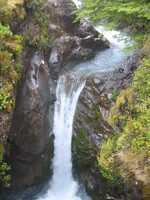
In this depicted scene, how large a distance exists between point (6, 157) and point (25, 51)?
443 centimetres

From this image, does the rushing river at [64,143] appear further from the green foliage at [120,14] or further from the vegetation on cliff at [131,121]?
the vegetation on cliff at [131,121]

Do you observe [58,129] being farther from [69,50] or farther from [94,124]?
[69,50]

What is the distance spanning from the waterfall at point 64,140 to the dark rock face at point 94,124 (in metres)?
0.44

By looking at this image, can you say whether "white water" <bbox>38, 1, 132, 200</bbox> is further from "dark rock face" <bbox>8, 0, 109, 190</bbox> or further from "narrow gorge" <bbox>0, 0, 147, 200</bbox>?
"dark rock face" <bbox>8, 0, 109, 190</bbox>

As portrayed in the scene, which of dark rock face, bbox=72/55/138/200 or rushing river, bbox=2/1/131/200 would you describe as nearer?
dark rock face, bbox=72/55/138/200

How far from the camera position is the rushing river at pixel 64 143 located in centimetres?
879

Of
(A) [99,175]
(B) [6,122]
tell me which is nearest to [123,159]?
(A) [99,175]

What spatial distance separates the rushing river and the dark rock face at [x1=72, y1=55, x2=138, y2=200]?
438mm

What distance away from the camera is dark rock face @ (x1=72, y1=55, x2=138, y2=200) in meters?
8.16

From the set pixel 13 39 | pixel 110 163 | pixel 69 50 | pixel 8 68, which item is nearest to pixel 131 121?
pixel 110 163

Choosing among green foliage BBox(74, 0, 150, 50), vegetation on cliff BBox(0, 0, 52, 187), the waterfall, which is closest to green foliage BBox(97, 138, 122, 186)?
the waterfall

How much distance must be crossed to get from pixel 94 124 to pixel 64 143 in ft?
6.19

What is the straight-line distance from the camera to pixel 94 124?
28.3ft

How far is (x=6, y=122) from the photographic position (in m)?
6.74
